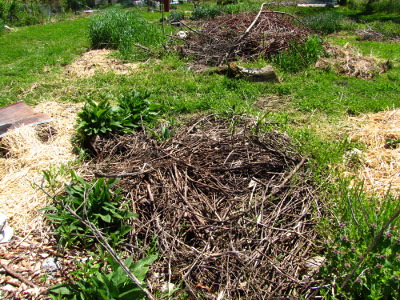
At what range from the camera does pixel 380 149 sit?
4449mm

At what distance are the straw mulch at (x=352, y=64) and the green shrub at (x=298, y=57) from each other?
0.26 metres

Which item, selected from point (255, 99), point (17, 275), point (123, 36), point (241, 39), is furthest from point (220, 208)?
point (123, 36)

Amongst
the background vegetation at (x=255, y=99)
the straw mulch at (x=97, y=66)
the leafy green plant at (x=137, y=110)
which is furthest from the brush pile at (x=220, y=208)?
the straw mulch at (x=97, y=66)

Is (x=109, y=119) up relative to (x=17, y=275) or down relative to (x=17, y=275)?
up

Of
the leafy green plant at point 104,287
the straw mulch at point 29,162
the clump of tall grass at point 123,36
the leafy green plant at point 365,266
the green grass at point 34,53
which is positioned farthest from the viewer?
the clump of tall grass at point 123,36

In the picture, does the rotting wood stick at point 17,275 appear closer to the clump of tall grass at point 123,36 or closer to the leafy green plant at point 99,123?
the leafy green plant at point 99,123

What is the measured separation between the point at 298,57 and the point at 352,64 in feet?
4.10

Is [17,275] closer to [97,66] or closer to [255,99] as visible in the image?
[255,99]

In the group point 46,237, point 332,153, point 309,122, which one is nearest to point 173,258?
point 46,237

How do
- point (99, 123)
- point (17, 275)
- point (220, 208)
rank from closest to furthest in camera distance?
point (17, 275) < point (220, 208) < point (99, 123)

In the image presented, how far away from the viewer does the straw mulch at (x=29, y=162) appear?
3.45 meters

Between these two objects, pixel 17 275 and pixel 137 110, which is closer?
pixel 17 275

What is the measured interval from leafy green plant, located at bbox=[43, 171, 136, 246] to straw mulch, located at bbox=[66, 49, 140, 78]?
507cm

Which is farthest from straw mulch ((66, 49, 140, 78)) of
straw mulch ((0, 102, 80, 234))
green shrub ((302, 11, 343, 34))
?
green shrub ((302, 11, 343, 34))
